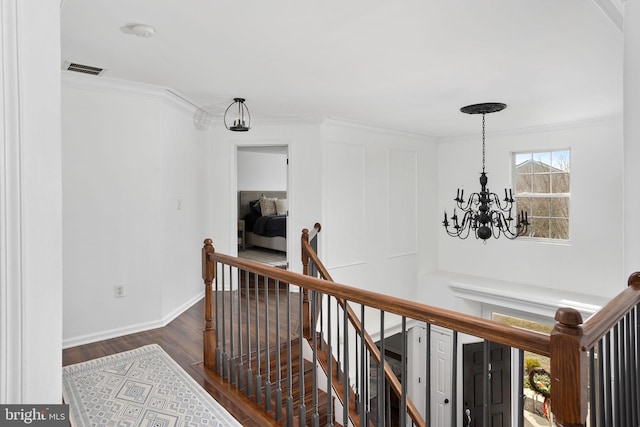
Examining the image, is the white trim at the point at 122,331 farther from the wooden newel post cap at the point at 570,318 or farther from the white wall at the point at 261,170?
the white wall at the point at 261,170

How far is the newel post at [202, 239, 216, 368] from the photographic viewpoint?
2775 millimetres

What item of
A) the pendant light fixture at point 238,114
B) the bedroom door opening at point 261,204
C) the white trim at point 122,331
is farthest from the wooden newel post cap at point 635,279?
the bedroom door opening at point 261,204

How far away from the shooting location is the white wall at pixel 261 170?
8203 mm

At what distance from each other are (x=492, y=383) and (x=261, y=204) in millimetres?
5283

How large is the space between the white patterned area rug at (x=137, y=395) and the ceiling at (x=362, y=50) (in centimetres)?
231

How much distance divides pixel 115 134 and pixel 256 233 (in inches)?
176

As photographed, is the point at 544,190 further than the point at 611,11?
Yes

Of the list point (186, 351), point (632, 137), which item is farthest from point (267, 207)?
point (632, 137)

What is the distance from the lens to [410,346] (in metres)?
6.47

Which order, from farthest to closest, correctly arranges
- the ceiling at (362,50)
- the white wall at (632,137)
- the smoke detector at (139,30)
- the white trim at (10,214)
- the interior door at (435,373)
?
the interior door at (435,373) → the smoke detector at (139,30) → the ceiling at (362,50) → the white wall at (632,137) → the white trim at (10,214)

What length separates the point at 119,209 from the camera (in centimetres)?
343

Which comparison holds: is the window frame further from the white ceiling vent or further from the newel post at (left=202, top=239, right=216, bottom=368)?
the white ceiling vent

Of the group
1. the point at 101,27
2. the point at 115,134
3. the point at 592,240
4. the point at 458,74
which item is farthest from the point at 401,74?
the point at 592,240

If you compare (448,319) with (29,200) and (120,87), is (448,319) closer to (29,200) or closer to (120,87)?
(29,200)
